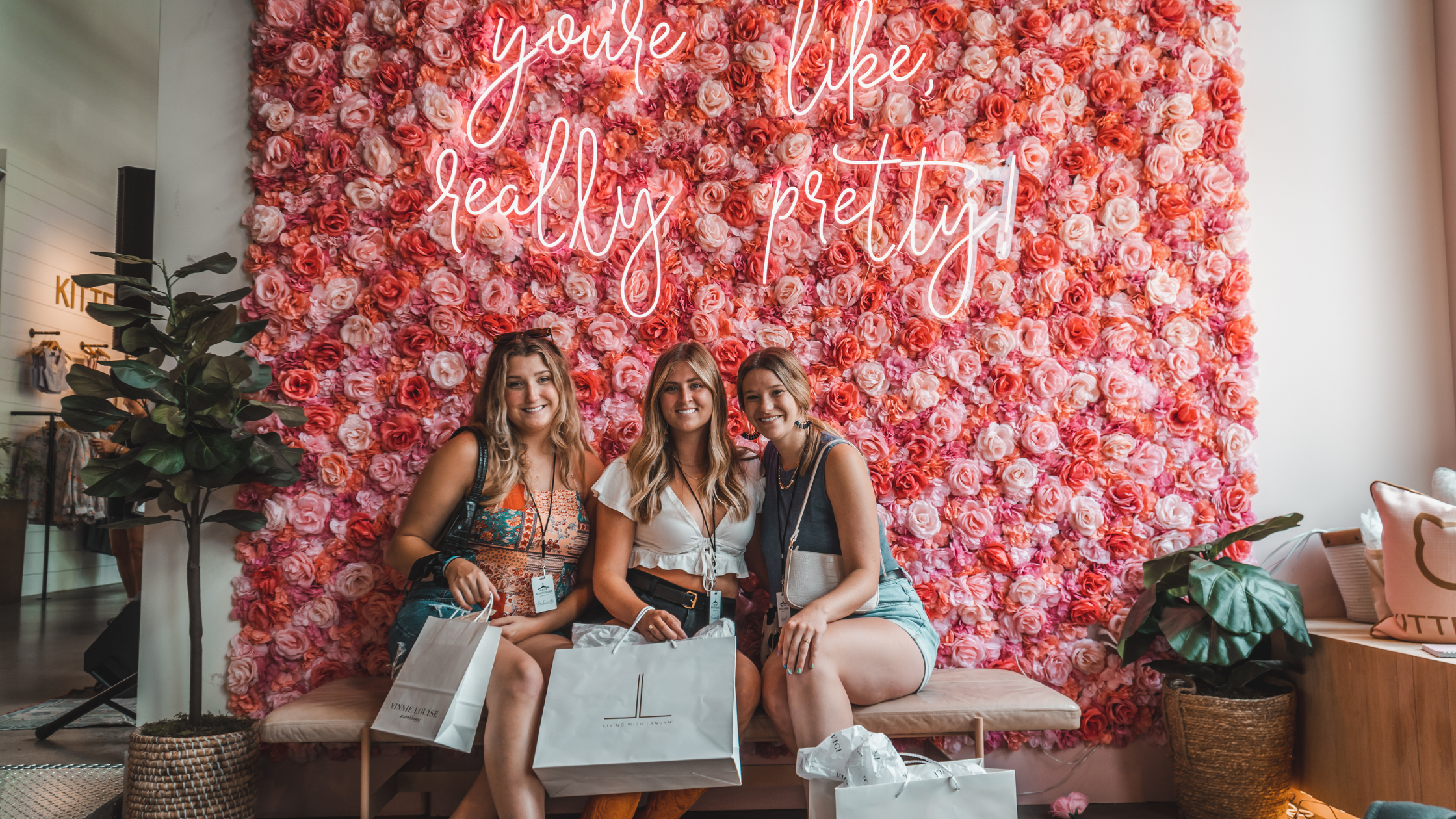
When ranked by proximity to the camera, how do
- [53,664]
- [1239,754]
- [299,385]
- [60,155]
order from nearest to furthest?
1. [1239,754]
2. [299,385]
3. [53,664]
4. [60,155]

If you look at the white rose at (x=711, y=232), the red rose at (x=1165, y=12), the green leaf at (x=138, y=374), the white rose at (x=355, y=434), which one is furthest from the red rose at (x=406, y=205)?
the red rose at (x=1165, y=12)

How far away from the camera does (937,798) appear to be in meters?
1.74

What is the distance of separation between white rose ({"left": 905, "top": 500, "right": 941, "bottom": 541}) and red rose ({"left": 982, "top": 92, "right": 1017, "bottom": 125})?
1395mm

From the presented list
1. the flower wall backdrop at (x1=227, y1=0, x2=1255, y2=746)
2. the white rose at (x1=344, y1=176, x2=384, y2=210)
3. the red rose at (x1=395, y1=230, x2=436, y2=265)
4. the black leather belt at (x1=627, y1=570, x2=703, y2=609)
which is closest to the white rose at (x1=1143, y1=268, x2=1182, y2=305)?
the flower wall backdrop at (x1=227, y1=0, x2=1255, y2=746)

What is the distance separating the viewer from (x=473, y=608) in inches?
92.0

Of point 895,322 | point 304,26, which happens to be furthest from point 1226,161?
point 304,26

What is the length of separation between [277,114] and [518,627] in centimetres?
197

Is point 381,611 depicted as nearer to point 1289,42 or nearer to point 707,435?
point 707,435

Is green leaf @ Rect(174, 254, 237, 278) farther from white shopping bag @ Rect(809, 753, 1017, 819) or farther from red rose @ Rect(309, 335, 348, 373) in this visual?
white shopping bag @ Rect(809, 753, 1017, 819)

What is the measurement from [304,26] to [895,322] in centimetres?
234

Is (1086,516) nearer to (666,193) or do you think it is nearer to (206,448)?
(666,193)

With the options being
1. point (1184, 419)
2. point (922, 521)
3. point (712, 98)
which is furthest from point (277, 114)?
point (1184, 419)

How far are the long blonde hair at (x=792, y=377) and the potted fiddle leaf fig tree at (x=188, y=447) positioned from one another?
1.48m

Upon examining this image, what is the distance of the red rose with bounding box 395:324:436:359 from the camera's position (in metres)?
2.71
